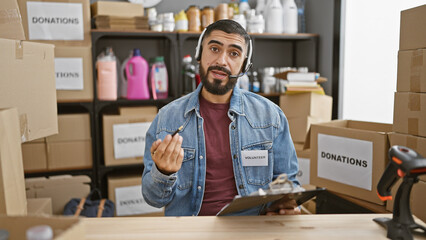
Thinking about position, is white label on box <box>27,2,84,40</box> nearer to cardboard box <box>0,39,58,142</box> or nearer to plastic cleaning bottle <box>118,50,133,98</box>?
plastic cleaning bottle <box>118,50,133,98</box>

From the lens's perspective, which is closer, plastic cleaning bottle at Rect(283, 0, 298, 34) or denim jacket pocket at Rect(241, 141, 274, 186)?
denim jacket pocket at Rect(241, 141, 274, 186)

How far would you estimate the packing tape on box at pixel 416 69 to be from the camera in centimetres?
127

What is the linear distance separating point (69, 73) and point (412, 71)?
216 cm

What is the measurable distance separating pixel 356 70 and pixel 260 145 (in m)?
1.64

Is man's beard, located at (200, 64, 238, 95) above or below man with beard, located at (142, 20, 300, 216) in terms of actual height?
above

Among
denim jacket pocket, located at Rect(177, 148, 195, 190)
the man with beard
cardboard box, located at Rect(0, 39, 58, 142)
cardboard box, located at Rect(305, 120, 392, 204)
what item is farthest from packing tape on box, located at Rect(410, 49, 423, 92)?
cardboard box, located at Rect(0, 39, 58, 142)

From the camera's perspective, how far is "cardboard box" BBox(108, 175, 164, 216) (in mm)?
2742

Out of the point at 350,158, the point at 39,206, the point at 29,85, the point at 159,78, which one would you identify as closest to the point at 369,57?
the point at 350,158

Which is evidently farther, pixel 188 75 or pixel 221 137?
pixel 188 75

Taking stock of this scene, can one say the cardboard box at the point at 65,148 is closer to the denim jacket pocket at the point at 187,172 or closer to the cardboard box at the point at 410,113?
the denim jacket pocket at the point at 187,172

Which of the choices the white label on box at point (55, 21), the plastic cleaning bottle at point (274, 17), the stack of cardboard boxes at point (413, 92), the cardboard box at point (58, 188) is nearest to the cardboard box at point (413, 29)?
the stack of cardboard boxes at point (413, 92)

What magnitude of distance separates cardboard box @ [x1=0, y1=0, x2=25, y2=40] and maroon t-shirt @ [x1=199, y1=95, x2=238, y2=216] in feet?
2.54

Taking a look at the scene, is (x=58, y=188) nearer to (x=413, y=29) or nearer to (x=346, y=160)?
(x=346, y=160)

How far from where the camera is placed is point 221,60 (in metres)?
1.51
